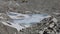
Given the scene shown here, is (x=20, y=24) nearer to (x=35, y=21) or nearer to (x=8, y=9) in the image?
(x=35, y=21)

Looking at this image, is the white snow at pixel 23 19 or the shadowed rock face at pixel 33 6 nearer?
the white snow at pixel 23 19

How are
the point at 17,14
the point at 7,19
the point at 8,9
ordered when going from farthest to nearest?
the point at 8,9, the point at 17,14, the point at 7,19

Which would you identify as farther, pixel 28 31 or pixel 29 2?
pixel 29 2

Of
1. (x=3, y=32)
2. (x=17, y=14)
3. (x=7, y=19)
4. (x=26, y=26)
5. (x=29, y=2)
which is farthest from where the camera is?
(x=29, y=2)

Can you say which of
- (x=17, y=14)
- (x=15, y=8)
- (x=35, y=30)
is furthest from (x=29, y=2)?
(x=35, y=30)

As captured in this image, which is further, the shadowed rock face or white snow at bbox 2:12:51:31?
the shadowed rock face

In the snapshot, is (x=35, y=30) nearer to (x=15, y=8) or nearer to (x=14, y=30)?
(x=14, y=30)

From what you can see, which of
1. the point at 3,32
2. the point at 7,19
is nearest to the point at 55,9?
the point at 7,19

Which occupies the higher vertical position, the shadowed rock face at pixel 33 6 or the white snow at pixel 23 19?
the shadowed rock face at pixel 33 6

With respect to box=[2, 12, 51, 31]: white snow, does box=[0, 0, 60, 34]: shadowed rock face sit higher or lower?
higher

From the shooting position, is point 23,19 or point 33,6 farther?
point 33,6
